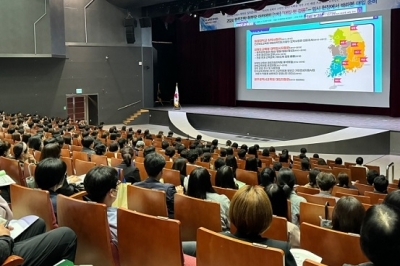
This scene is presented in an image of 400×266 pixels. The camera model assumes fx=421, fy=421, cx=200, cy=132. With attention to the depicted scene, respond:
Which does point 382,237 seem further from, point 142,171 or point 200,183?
point 142,171

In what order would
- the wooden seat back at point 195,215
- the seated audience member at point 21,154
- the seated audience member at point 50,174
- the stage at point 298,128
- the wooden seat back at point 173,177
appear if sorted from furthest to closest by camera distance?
the stage at point 298,128 → the seated audience member at point 21,154 → the wooden seat back at point 173,177 → the seated audience member at point 50,174 → the wooden seat back at point 195,215

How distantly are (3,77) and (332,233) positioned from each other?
14430 millimetres

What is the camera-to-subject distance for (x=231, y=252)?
6.13ft

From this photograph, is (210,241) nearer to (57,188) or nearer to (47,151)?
(57,188)

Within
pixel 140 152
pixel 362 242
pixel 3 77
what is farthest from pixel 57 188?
pixel 3 77

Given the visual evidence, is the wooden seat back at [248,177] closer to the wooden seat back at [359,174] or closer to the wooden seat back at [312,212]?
the wooden seat back at [312,212]

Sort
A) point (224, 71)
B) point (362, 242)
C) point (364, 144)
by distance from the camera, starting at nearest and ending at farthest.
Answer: point (362, 242) → point (364, 144) → point (224, 71)

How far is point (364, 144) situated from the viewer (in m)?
9.93

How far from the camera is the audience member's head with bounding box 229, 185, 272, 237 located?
1.97 m

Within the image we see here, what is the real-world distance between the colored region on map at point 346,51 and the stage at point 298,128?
57.7 inches

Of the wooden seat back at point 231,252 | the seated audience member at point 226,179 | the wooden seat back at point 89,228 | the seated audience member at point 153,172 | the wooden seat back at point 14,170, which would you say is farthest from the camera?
the wooden seat back at point 14,170

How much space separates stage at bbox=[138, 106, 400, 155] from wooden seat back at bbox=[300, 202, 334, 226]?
7169mm

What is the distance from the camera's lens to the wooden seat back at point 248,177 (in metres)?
5.19

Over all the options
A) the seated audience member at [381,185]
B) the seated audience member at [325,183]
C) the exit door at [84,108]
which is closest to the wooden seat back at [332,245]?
the seated audience member at [325,183]
